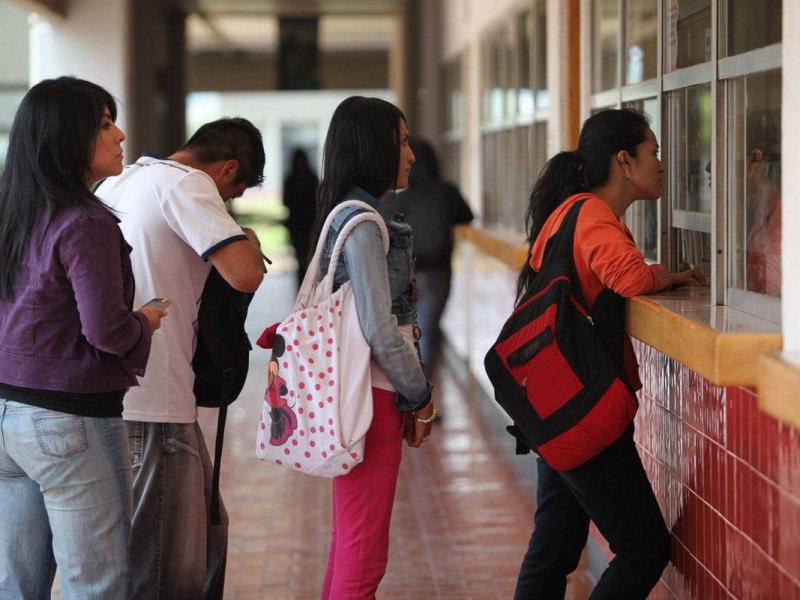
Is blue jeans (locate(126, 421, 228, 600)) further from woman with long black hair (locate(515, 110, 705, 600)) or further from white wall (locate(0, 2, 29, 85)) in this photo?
white wall (locate(0, 2, 29, 85))

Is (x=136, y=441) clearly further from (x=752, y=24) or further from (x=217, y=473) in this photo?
(x=752, y=24)

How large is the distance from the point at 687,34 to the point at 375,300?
118 cm

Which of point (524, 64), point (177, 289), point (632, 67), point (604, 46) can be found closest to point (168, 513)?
point (177, 289)

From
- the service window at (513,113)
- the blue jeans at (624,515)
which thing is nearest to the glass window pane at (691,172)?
the blue jeans at (624,515)

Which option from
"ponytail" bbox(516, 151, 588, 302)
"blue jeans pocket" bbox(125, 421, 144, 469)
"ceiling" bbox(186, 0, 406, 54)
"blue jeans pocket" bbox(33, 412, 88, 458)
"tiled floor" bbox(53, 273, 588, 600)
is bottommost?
"tiled floor" bbox(53, 273, 588, 600)

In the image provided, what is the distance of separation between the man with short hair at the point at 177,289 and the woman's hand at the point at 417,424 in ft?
1.58

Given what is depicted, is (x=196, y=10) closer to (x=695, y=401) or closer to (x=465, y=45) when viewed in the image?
(x=465, y=45)

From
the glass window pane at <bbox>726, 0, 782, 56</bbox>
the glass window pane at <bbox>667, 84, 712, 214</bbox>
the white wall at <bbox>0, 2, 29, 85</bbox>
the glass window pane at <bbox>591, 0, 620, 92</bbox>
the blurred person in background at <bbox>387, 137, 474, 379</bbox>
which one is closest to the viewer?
the glass window pane at <bbox>726, 0, 782, 56</bbox>

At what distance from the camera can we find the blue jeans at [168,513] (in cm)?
300

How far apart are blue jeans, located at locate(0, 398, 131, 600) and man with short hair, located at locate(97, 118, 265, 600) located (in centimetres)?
38

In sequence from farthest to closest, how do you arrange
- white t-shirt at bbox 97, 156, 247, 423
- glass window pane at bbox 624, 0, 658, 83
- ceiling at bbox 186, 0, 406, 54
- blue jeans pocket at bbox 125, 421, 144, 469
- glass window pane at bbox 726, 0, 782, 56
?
1. ceiling at bbox 186, 0, 406, 54
2. glass window pane at bbox 624, 0, 658, 83
3. blue jeans pocket at bbox 125, 421, 144, 469
4. white t-shirt at bbox 97, 156, 247, 423
5. glass window pane at bbox 726, 0, 782, 56

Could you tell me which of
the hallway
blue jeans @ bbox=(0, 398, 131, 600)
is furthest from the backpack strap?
the hallway

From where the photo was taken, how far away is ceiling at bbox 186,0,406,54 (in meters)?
14.8

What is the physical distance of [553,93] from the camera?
5039 millimetres
